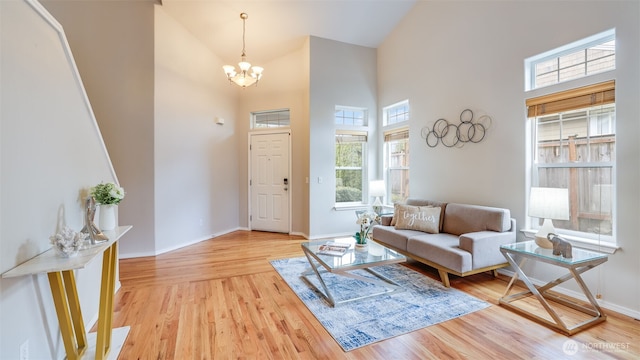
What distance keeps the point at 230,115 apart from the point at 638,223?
5812 millimetres

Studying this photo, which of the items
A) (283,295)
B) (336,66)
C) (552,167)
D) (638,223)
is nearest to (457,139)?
(552,167)

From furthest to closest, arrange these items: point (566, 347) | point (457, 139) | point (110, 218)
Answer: point (457, 139) < point (110, 218) < point (566, 347)

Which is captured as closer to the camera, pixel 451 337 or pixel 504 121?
pixel 451 337

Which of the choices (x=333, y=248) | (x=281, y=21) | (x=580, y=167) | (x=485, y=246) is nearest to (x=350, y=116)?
(x=281, y=21)

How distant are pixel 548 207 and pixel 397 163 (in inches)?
110

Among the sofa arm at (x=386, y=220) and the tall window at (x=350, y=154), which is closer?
the sofa arm at (x=386, y=220)

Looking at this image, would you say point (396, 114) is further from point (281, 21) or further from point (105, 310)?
point (105, 310)

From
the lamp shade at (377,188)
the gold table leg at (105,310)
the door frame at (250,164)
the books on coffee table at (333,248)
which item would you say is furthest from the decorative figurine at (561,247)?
the door frame at (250,164)

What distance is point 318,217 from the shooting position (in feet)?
16.1

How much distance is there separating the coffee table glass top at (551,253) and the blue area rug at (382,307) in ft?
1.92

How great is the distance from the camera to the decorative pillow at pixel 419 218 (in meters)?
3.51

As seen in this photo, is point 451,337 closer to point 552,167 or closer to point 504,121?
Answer: point 552,167

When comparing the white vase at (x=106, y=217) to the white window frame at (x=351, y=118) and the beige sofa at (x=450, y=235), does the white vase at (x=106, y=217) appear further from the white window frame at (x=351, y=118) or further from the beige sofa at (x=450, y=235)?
the white window frame at (x=351, y=118)

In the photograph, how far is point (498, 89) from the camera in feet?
10.5
